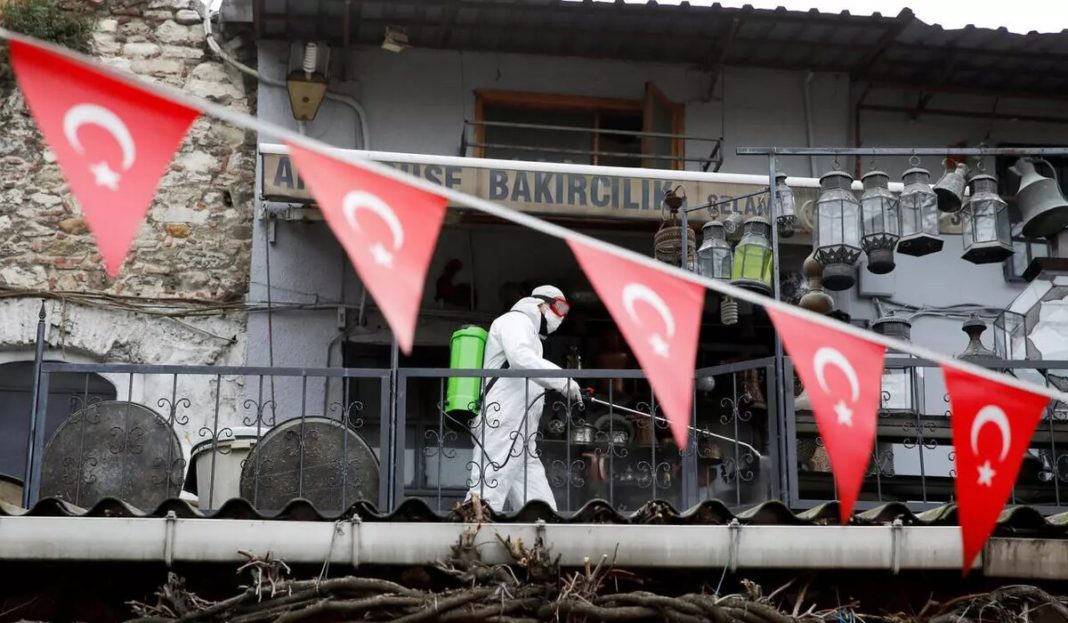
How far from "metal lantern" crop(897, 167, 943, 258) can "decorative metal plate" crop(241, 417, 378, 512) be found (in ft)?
11.1

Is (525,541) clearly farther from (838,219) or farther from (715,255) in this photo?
(715,255)

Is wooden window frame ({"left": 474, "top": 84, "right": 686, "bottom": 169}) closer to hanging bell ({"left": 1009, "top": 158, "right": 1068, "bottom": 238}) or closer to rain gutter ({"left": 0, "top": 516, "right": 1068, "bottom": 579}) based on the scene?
hanging bell ({"left": 1009, "top": 158, "right": 1068, "bottom": 238})

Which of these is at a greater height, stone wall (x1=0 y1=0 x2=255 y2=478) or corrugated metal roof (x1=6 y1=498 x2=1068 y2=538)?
stone wall (x1=0 y1=0 x2=255 y2=478)

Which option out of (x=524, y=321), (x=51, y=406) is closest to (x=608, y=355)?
(x=524, y=321)

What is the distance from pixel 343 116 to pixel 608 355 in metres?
2.73

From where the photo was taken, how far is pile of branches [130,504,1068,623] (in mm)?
7496

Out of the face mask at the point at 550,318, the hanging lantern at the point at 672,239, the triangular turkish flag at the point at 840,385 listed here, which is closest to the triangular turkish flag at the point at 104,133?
the triangular turkish flag at the point at 840,385

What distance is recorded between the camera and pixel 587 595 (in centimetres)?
761

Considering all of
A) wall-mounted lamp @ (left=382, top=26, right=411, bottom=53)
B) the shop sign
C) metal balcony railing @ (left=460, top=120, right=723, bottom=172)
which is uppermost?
wall-mounted lamp @ (left=382, top=26, right=411, bottom=53)

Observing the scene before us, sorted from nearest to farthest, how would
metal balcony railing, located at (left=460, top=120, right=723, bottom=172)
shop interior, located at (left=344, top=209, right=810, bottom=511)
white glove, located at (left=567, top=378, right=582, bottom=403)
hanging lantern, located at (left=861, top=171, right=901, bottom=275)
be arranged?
white glove, located at (left=567, top=378, right=582, bottom=403)
hanging lantern, located at (left=861, top=171, right=901, bottom=275)
shop interior, located at (left=344, top=209, right=810, bottom=511)
metal balcony railing, located at (left=460, top=120, right=723, bottom=172)

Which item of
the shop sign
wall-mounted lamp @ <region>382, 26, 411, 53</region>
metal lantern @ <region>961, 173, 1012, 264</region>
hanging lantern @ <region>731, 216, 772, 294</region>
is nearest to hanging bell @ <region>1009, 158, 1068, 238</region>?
metal lantern @ <region>961, 173, 1012, 264</region>

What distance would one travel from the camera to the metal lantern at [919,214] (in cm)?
955

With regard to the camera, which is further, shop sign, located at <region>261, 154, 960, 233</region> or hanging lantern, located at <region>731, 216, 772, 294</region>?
shop sign, located at <region>261, 154, 960, 233</region>

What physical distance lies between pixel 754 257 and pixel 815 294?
4.73 feet
